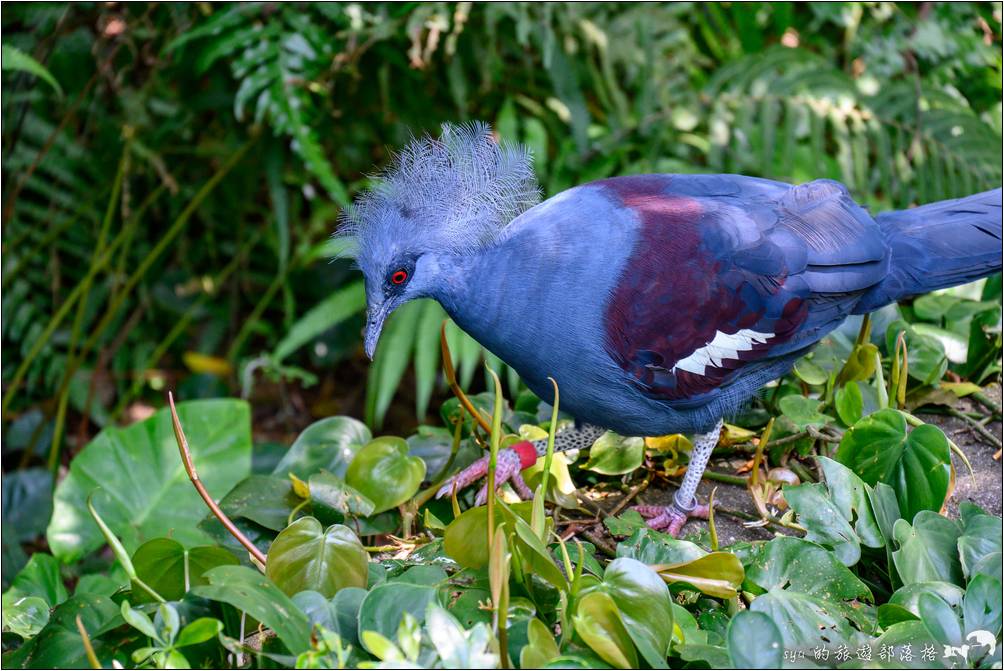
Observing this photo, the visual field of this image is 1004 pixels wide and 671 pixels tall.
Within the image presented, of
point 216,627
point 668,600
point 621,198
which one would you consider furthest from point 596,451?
Answer: point 216,627

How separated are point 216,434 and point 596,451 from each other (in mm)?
1296

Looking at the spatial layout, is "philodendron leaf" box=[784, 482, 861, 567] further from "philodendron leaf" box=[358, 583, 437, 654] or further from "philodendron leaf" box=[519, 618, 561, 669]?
"philodendron leaf" box=[358, 583, 437, 654]

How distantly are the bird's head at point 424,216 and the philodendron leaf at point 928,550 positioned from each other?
3.56 ft

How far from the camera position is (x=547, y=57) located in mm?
3646

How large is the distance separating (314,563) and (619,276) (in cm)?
95

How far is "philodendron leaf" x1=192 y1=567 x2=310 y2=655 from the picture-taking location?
139 cm

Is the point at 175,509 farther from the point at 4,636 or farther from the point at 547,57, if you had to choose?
the point at 547,57

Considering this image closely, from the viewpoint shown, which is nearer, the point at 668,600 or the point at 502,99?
the point at 668,600

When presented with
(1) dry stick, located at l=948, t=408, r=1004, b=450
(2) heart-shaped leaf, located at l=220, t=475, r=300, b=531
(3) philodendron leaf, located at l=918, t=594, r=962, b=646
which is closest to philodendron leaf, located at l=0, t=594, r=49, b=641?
(2) heart-shaped leaf, located at l=220, t=475, r=300, b=531

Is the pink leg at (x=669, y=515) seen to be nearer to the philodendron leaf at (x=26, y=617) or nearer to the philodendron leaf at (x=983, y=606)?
the philodendron leaf at (x=983, y=606)

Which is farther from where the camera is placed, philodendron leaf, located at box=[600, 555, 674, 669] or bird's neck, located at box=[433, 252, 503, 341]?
bird's neck, located at box=[433, 252, 503, 341]

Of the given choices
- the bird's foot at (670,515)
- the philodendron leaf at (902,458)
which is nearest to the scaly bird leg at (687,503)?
the bird's foot at (670,515)

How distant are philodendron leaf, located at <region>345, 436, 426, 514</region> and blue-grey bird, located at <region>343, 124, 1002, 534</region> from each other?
13cm

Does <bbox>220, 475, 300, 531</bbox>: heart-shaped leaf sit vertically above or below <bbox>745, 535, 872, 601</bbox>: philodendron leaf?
above
